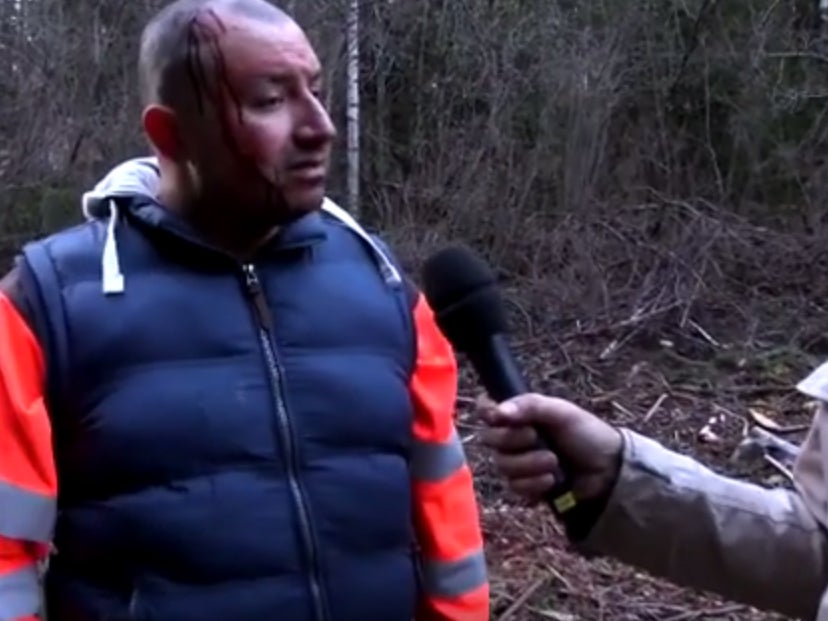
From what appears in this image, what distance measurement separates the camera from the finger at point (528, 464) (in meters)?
2.25

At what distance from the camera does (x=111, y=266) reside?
2.88 m

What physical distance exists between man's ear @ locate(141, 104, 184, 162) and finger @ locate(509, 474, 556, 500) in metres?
1.02

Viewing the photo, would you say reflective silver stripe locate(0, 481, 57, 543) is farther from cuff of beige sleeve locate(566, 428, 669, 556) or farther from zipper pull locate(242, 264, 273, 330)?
cuff of beige sleeve locate(566, 428, 669, 556)

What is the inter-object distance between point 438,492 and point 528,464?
3.06ft

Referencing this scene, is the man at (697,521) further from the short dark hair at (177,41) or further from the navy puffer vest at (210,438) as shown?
the short dark hair at (177,41)

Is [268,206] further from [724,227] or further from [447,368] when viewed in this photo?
[724,227]

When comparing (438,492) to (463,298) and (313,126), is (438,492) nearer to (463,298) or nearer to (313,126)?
(463,298)

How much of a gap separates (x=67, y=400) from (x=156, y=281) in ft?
0.80

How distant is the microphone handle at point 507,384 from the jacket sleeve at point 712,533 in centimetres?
9

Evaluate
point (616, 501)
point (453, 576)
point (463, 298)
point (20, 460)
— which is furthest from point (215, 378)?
point (616, 501)

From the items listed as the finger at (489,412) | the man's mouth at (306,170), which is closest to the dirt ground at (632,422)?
the man's mouth at (306,170)

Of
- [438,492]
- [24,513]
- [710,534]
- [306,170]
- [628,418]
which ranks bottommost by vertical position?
[628,418]

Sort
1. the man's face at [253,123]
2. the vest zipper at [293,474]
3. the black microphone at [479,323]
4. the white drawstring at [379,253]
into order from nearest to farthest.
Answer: the black microphone at [479,323] → the vest zipper at [293,474] → the man's face at [253,123] → the white drawstring at [379,253]

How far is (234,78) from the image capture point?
116 inches
